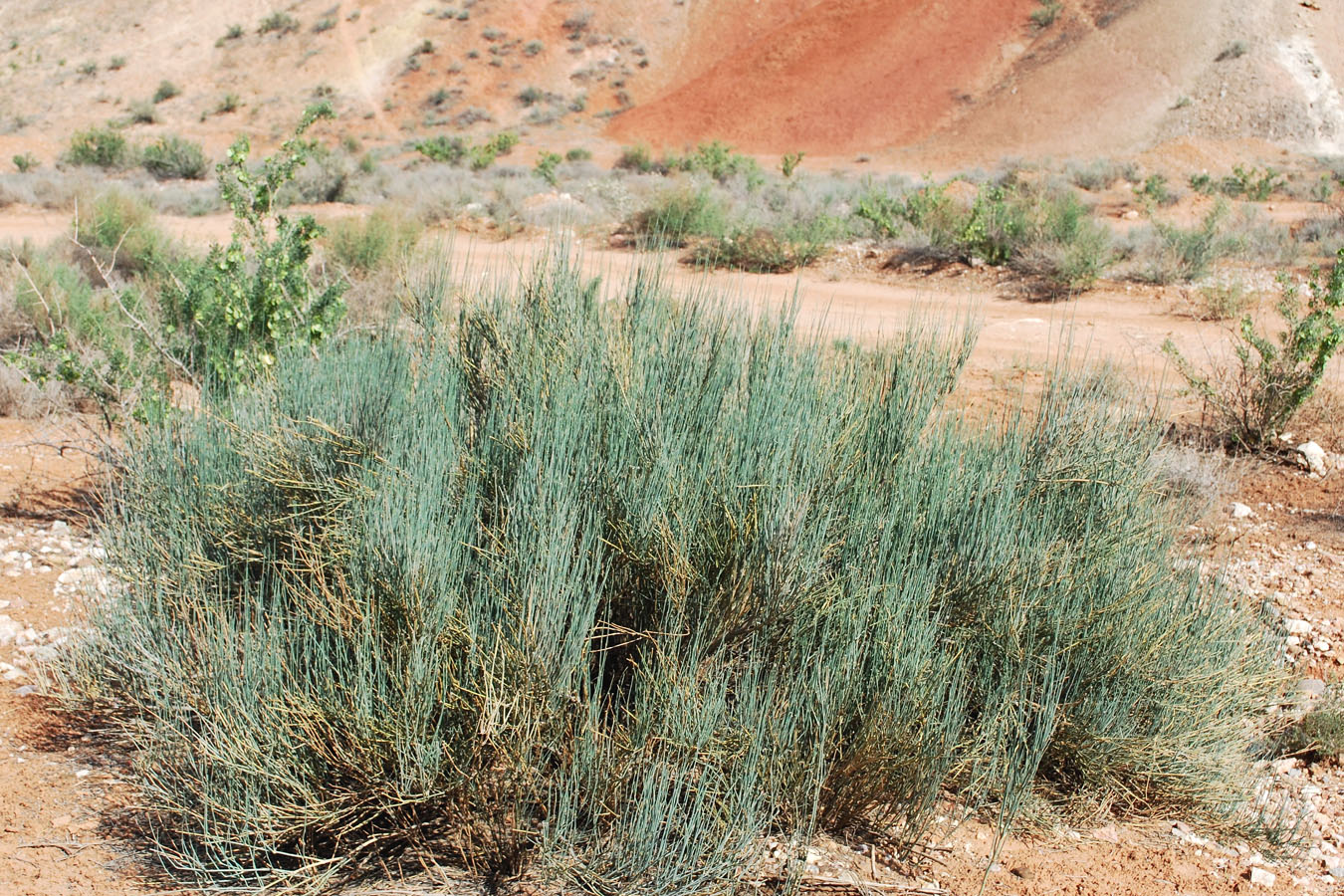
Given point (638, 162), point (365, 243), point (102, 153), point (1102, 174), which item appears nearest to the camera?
point (365, 243)

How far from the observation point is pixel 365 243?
39.2ft

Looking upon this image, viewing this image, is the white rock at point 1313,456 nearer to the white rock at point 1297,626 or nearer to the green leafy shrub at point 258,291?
the white rock at point 1297,626

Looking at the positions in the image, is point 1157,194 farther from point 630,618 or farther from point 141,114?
point 141,114

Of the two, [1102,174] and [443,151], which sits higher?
[1102,174]

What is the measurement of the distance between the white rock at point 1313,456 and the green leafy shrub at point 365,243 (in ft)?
27.6

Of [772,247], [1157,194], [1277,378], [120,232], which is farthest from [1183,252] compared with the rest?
[120,232]

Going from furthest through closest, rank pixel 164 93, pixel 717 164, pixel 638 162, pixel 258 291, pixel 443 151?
1. pixel 164 93
2. pixel 638 162
3. pixel 443 151
4. pixel 717 164
5. pixel 258 291

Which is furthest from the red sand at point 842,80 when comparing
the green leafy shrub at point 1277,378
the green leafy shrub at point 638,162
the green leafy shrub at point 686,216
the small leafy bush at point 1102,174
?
the green leafy shrub at point 1277,378

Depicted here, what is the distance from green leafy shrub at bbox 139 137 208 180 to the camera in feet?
84.2

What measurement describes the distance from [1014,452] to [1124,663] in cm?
88

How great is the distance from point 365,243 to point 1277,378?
8.93m

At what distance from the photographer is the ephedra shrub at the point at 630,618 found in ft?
9.92

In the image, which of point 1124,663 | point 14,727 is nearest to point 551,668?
point 1124,663

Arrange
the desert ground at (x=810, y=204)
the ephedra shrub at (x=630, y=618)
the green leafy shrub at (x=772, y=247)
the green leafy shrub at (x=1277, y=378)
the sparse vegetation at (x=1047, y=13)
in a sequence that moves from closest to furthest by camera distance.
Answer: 1. the ephedra shrub at (x=630, y=618)
2. the desert ground at (x=810, y=204)
3. the green leafy shrub at (x=1277, y=378)
4. the green leafy shrub at (x=772, y=247)
5. the sparse vegetation at (x=1047, y=13)
